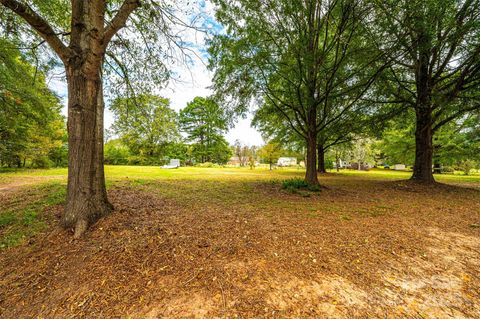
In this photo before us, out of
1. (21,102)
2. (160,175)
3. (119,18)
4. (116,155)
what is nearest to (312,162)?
(119,18)

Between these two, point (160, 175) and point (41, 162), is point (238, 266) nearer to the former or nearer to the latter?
point (160, 175)

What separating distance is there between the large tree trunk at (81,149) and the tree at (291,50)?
3642 mm

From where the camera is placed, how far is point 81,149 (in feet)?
10.7

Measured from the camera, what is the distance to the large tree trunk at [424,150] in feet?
29.6

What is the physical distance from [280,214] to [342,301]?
2668mm

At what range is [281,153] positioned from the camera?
24969 mm

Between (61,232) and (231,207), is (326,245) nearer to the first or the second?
(231,207)

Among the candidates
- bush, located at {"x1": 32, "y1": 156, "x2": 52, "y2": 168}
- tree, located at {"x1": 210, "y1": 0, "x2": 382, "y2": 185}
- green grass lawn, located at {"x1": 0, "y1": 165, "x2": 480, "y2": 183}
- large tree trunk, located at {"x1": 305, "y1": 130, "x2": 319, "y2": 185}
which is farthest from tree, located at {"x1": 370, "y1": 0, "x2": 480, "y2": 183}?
bush, located at {"x1": 32, "y1": 156, "x2": 52, "y2": 168}

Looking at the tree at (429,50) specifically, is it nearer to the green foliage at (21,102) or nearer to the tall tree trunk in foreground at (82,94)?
the tall tree trunk in foreground at (82,94)

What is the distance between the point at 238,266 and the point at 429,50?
33.4ft

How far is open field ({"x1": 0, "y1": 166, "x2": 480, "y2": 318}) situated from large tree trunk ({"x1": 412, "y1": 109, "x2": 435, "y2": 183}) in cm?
608

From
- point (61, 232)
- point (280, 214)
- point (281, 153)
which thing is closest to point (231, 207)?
point (280, 214)

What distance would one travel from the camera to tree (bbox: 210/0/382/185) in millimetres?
6207

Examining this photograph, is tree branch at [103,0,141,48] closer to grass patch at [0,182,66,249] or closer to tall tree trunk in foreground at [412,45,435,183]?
grass patch at [0,182,66,249]
